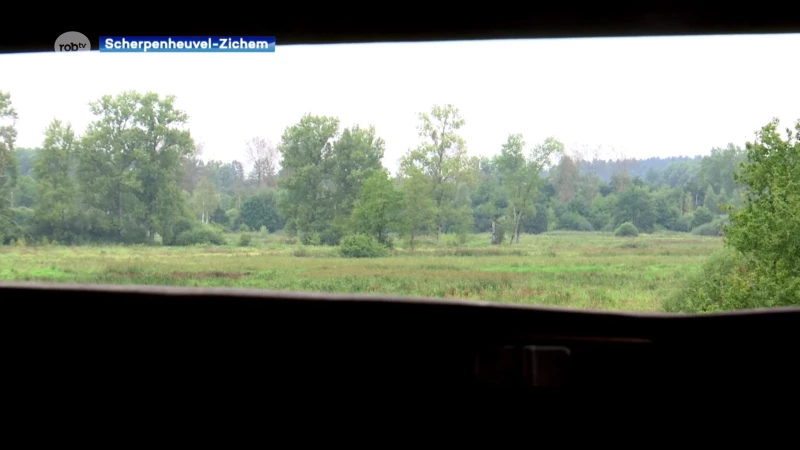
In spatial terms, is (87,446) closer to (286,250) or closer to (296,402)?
(296,402)

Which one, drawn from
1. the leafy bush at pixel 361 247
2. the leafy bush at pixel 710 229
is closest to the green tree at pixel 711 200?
the leafy bush at pixel 710 229

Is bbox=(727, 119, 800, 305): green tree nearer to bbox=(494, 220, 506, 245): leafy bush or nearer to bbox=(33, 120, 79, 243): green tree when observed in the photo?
bbox=(494, 220, 506, 245): leafy bush

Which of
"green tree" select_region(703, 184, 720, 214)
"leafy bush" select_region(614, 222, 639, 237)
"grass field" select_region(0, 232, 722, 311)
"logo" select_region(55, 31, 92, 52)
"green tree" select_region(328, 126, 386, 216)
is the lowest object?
"grass field" select_region(0, 232, 722, 311)

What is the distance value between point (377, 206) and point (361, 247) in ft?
2.54

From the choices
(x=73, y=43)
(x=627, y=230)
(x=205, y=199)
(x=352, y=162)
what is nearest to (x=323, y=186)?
(x=352, y=162)

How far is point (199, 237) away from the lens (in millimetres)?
7832

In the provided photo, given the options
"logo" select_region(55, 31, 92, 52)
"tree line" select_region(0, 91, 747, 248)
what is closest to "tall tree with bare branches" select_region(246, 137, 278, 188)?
"tree line" select_region(0, 91, 747, 248)

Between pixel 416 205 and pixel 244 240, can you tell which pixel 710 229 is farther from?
pixel 244 240

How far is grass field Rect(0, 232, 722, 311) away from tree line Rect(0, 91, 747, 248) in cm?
21

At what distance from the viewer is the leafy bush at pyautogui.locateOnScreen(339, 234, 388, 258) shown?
865 cm

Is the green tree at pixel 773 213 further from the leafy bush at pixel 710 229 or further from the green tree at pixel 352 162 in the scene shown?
the green tree at pixel 352 162

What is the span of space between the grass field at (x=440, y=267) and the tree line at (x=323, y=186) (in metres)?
0.21

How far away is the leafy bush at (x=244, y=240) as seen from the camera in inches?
309

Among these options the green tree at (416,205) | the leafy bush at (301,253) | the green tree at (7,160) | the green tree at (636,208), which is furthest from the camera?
the green tree at (416,205)
